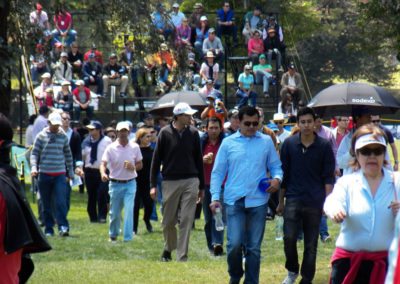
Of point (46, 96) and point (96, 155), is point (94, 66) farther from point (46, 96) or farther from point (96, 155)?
point (96, 155)

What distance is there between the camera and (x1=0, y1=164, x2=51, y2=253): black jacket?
647 centimetres

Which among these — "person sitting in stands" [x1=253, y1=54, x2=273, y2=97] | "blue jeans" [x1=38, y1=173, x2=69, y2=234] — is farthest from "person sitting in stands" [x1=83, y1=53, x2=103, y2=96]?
"blue jeans" [x1=38, y1=173, x2=69, y2=234]

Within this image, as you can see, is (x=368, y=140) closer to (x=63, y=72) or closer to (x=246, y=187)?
(x=246, y=187)

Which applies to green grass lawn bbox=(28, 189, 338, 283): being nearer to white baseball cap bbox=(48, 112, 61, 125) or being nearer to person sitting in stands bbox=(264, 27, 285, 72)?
white baseball cap bbox=(48, 112, 61, 125)

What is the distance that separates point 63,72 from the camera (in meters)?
30.2

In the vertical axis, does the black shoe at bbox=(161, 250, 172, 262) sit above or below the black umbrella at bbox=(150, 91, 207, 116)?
below

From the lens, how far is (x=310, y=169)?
453 inches

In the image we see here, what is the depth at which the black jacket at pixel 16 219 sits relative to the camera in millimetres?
6469

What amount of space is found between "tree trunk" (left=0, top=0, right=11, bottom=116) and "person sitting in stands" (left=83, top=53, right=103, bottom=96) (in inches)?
789

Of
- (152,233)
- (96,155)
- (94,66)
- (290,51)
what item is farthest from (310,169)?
(290,51)

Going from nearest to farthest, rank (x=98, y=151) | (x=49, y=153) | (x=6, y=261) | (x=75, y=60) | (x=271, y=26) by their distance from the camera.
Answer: (x=6, y=261) → (x=49, y=153) → (x=98, y=151) → (x=75, y=60) → (x=271, y=26)

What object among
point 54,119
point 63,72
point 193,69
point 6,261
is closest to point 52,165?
point 54,119

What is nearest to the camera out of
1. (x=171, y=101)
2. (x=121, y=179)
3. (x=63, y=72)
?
(x=121, y=179)

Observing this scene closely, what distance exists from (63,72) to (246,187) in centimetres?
1964
